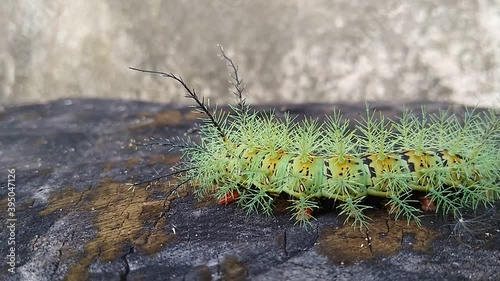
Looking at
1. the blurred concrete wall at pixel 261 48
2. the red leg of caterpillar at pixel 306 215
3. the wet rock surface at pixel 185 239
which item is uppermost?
the blurred concrete wall at pixel 261 48

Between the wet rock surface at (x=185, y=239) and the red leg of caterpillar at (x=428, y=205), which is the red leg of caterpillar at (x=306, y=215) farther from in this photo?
the red leg of caterpillar at (x=428, y=205)

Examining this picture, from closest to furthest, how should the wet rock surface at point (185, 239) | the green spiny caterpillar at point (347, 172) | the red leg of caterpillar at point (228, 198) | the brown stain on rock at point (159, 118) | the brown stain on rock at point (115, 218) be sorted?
the wet rock surface at point (185, 239) → the brown stain on rock at point (115, 218) → the green spiny caterpillar at point (347, 172) → the red leg of caterpillar at point (228, 198) → the brown stain on rock at point (159, 118)

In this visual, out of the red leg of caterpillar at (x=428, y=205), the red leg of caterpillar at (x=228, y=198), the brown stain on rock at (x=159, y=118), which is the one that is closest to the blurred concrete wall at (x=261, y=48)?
the brown stain on rock at (x=159, y=118)

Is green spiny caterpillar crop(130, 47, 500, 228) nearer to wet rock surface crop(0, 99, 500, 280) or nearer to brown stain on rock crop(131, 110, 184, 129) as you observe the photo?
wet rock surface crop(0, 99, 500, 280)

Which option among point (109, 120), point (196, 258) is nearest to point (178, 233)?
point (196, 258)

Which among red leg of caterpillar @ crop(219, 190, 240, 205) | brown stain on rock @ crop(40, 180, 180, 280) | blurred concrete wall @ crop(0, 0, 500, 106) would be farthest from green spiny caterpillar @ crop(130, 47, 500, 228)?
blurred concrete wall @ crop(0, 0, 500, 106)

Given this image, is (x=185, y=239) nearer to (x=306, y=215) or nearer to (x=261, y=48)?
(x=306, y=215)

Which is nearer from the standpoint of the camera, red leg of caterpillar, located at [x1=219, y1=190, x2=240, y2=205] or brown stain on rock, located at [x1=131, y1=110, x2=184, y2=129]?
red leg of caterpillar, located at [x1=219, y1=190, x2=240, y2=205]
